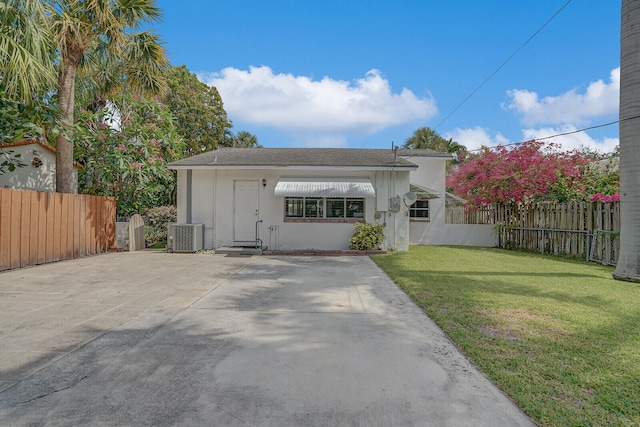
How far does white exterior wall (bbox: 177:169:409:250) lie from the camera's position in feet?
46.2

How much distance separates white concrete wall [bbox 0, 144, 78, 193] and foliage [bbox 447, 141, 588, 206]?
727 inches

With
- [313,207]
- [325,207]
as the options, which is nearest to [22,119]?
[313,207]

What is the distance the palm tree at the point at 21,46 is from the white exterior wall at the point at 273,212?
6.48 meters

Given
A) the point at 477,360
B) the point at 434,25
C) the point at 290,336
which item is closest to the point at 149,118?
the point at 434,25

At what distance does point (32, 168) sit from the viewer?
13.6m

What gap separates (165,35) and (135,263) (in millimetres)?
7897

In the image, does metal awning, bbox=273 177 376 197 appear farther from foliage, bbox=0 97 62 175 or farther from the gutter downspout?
foliage, bbox=0 97 62 175

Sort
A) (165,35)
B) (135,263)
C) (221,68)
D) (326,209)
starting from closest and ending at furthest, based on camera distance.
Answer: (135,263) → (165,35) → (326,209) → (221,68)

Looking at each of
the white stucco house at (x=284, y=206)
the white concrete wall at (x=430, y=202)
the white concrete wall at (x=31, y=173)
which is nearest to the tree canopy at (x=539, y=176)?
the white concrete wall at (x=430, y=202)

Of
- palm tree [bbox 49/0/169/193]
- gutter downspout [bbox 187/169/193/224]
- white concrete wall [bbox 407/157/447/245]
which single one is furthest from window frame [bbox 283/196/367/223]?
palm tree [bbox 49/0/169/193]

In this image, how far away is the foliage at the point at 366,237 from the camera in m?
13.3

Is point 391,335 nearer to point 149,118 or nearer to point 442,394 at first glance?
point 442,394

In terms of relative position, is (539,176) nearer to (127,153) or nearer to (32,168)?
(127,153)

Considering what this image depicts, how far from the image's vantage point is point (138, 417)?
2.58 metres
